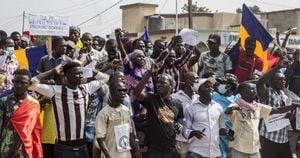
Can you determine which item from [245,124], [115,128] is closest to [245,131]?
[245,124]

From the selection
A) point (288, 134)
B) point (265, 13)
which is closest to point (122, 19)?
point (265, 13)

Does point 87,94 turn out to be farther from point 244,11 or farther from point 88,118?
point 244,11

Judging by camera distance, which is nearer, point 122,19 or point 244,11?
point 244,11

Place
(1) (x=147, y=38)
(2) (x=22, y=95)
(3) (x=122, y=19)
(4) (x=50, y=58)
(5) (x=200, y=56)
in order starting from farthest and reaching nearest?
1. (3) (x=122, y=19)
2. (1) (x=147, y=38)
3. (5) (x=200, y=56)
4. (4) (x=50, y=58)
5. (2) (x=22, y=95)

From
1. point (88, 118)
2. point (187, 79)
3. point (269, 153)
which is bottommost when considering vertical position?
point (269, 153)

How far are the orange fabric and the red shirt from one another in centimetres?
419

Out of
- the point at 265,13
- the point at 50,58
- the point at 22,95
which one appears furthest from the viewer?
the point at 265,13

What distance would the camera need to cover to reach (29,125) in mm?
5648

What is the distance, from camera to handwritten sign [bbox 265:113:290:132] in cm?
758

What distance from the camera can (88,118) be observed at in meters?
6.68

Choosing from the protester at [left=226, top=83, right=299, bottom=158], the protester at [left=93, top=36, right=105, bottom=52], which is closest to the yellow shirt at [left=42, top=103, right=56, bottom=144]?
the protester at [left=226, top=83, right=299, bottom=158]

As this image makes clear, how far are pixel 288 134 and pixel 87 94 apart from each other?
137 inches

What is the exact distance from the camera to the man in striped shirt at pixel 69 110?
5.85m

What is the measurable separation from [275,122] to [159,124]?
2.11 meters
